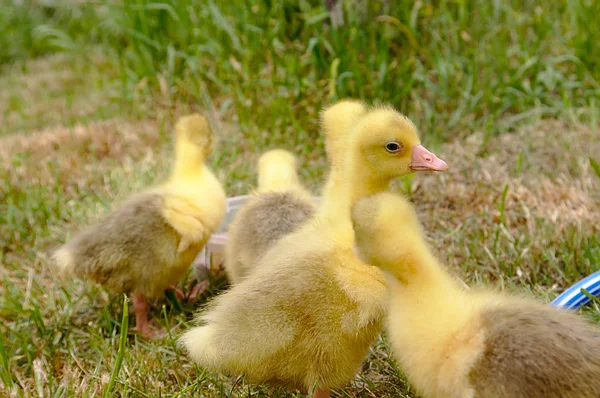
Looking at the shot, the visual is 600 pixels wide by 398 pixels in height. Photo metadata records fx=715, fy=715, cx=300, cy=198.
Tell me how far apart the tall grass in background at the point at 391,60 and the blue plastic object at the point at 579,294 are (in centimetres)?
170

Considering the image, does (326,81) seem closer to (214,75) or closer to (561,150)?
(214,75)

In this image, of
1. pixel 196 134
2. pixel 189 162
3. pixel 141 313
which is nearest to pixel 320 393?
pixel 141 313

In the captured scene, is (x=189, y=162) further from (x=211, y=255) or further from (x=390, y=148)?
(x=390, y=148)

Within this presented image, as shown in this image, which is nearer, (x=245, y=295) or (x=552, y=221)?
(x=245, y=295)

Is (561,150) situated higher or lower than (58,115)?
higher

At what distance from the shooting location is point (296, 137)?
3938 mm

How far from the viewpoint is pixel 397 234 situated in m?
1.58

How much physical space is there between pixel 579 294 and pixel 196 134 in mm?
1525

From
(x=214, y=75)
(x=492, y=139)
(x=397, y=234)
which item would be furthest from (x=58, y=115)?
(x=397, y=234)

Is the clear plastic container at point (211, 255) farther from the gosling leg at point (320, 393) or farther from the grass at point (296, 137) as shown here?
the gosling leg at point (320, 393)

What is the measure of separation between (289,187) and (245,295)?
819 millimetres

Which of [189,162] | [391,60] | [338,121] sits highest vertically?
[338,121]

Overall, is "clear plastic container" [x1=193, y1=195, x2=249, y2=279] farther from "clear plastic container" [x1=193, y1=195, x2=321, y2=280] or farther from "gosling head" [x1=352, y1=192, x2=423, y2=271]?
"gosling head" [x1=352, y1=192, x2=423, y2=271]

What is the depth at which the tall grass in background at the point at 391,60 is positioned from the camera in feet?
12.9
